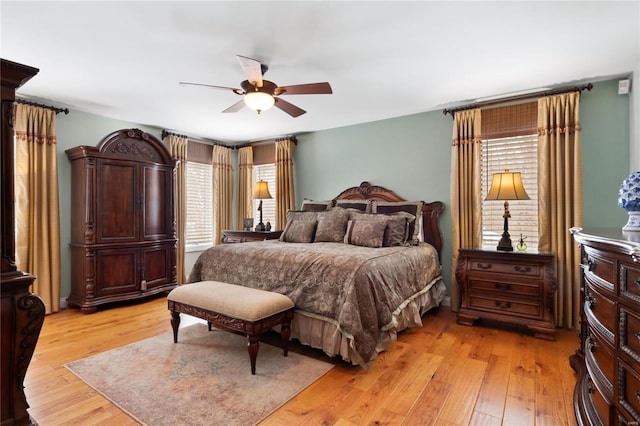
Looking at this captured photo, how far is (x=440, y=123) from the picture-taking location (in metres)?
4.09

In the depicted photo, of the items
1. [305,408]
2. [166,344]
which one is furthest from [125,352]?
[305,408]

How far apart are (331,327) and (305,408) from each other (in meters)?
0.68

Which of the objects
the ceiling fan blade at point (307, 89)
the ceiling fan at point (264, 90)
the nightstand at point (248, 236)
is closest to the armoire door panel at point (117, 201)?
the nightstand at point (248, 236)

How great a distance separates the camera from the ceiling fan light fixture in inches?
107

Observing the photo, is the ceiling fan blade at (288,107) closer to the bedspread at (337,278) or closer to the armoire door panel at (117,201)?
the bedspread at (337,278)

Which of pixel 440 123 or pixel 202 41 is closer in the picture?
pixel 202 41

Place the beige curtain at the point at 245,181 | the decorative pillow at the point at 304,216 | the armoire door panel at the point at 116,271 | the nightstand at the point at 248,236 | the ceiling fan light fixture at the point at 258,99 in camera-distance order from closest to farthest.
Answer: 1. the ceiling fan light fixture at the point at 258,99
2. the armoire door panel at the point at 116,271
3. the decorative pillow at the point at 304,216
4. the nightstand at the point at 248,236
5. the beige curtain at the point at 245,181

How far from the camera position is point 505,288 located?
3.18 metres

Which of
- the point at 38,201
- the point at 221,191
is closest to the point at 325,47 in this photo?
the point at 38,201

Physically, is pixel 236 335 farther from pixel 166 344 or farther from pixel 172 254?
pixel 172 254

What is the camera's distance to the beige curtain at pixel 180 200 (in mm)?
4996

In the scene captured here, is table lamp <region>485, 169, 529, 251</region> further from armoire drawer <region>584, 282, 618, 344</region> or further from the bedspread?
armoire drawer <region>584, 282, 618, 344</region>

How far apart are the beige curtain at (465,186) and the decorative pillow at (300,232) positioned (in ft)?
5.59

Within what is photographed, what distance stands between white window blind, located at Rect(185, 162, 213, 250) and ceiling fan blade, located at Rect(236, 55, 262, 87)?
328cm
